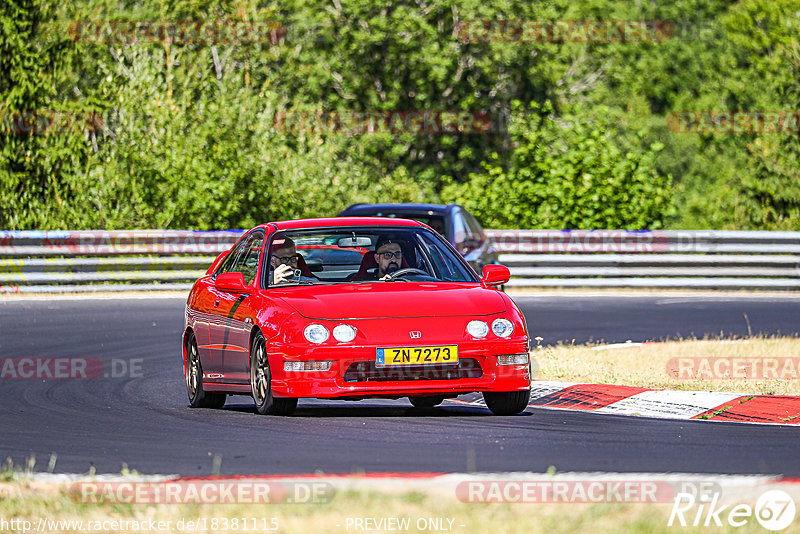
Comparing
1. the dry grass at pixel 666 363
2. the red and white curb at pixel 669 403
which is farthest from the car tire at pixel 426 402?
the dry grass at pixel 666 363

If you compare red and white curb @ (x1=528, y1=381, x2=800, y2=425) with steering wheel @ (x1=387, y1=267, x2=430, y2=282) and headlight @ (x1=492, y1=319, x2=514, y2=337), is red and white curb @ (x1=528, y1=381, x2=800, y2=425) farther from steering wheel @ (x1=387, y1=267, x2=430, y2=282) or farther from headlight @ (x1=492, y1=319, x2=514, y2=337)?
steering wheel @ (x1=387, y1=267, x2=430, y2=282)

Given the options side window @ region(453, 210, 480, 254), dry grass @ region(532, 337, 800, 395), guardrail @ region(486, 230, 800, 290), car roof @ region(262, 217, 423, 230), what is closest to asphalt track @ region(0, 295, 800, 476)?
car roof @ region(262, 217, 423, 230)

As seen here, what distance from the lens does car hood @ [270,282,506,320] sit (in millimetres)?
10078

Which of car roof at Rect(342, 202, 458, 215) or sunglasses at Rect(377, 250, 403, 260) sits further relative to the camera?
car roof at Rect(342, 202, 458, 215)

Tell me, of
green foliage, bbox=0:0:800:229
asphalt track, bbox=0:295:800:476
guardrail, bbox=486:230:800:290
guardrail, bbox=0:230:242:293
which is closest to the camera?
asphalt track, bbox=0:295:800:476

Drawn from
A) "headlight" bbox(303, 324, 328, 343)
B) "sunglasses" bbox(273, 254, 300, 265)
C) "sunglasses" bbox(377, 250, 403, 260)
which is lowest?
"headlight" bbox(303, 324, 328, 343)

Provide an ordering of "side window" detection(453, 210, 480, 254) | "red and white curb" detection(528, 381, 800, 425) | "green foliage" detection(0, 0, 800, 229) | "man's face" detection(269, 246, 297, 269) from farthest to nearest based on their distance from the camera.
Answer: "green foliage" detection(0, 0, 800, 229)
"side window" detection(453, 210, 480, 254)
"man's face" detection(269, 246, 297, 269)
"red and white curb" detection(528, 381, 800, 425)

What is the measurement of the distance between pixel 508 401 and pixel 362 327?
3.95ft

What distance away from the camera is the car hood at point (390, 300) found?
10.1m

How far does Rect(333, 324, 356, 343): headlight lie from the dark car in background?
8.63m

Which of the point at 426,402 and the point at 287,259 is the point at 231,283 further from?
the point at 426,402

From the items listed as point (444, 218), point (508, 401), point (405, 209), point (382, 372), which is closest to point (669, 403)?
point (508, 401)

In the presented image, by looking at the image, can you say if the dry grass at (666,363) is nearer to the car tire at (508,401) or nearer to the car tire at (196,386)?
the car tire at (508,401)

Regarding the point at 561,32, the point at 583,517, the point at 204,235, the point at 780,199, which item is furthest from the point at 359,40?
the point at 583,517
